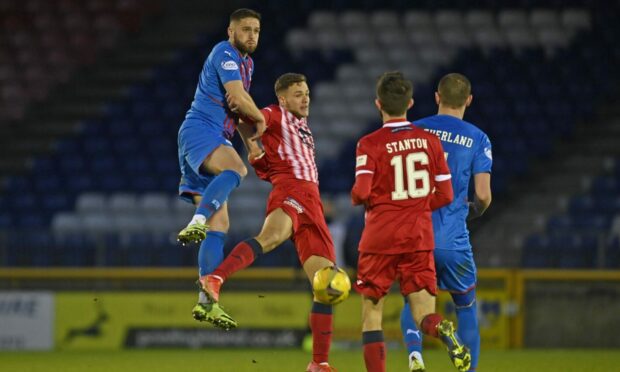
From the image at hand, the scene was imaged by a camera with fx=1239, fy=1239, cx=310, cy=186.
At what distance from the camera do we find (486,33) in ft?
68.8

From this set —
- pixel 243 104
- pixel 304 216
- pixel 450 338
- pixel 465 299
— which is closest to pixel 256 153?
pixel 243 104

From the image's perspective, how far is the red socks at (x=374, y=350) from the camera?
745cm

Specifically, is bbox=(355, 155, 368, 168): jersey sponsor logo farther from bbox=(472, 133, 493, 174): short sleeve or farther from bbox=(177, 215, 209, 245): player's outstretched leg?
bbox=(177, 215, 209, 245): player's outstretched leg

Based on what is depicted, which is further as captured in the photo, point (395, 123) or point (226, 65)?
point (226, 65)

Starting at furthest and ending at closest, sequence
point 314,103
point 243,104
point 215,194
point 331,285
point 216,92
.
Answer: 1. point 314,103
2. point 216,92
3. point 215,194
4. point 243,104
5. point 331,285

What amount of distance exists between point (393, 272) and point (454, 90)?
139cm

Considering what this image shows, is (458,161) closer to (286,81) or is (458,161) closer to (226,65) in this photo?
(286,81)

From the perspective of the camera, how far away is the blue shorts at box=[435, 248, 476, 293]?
316 inches

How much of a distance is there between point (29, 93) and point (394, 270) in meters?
16.1

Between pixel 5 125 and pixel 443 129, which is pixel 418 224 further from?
pixel 5 125

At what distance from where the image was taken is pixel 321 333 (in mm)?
8453

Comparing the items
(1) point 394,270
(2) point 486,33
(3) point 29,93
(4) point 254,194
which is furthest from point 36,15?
(1) point 394,270

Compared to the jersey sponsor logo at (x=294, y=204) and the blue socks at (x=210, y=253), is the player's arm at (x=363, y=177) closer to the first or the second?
the jersey sponsor logo at (x=294, y=204)

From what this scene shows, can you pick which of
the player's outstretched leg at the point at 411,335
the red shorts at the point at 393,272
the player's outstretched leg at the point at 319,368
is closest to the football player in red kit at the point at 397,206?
the red shorts at the point at 393,272
